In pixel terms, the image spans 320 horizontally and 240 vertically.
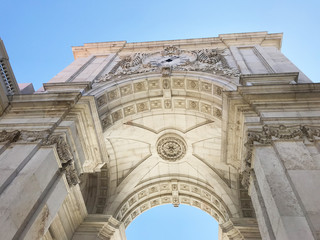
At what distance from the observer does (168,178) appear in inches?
623

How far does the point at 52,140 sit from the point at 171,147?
28.7 feet

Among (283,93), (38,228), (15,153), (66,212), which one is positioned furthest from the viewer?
(66,212)

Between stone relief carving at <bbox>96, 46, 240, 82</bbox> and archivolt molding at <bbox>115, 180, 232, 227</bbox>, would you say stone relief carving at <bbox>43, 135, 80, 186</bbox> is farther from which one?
archivolt molding at <bbox>115, 180, 232, 227</bbox>

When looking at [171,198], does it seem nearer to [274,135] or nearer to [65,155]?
[65,155]

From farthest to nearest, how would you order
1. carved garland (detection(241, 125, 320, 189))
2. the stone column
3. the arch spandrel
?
1. the arch spandrel
2. carved garland (detection(241, 125, 320, 189))
3. the stone column

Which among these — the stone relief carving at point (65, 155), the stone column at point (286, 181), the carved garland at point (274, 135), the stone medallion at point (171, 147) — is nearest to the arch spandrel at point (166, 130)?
the stone medallion at point (171, 147)

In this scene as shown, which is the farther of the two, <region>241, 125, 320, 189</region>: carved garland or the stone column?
<region>241, 125, 320, 189</region>: carved garland

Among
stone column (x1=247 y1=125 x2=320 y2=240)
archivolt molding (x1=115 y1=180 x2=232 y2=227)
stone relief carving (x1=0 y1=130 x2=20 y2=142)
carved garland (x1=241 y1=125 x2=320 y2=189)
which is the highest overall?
archivolt molding (x1=115 y1=180 x2=232 y2=227)

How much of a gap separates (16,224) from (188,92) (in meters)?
8.86

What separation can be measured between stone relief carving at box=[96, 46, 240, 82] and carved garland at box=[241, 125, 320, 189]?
481 centimetres

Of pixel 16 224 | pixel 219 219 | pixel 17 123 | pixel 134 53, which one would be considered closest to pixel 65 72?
pixel 134 53

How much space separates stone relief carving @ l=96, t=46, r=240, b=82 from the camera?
484 inches

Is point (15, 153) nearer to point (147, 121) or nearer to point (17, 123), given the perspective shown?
point (17, 123)

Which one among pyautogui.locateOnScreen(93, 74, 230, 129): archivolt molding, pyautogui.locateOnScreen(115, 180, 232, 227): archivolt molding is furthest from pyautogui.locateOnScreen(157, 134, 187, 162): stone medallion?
pyautogui.locateOnScreen(93, 74, 230, 129): archivolt molding
